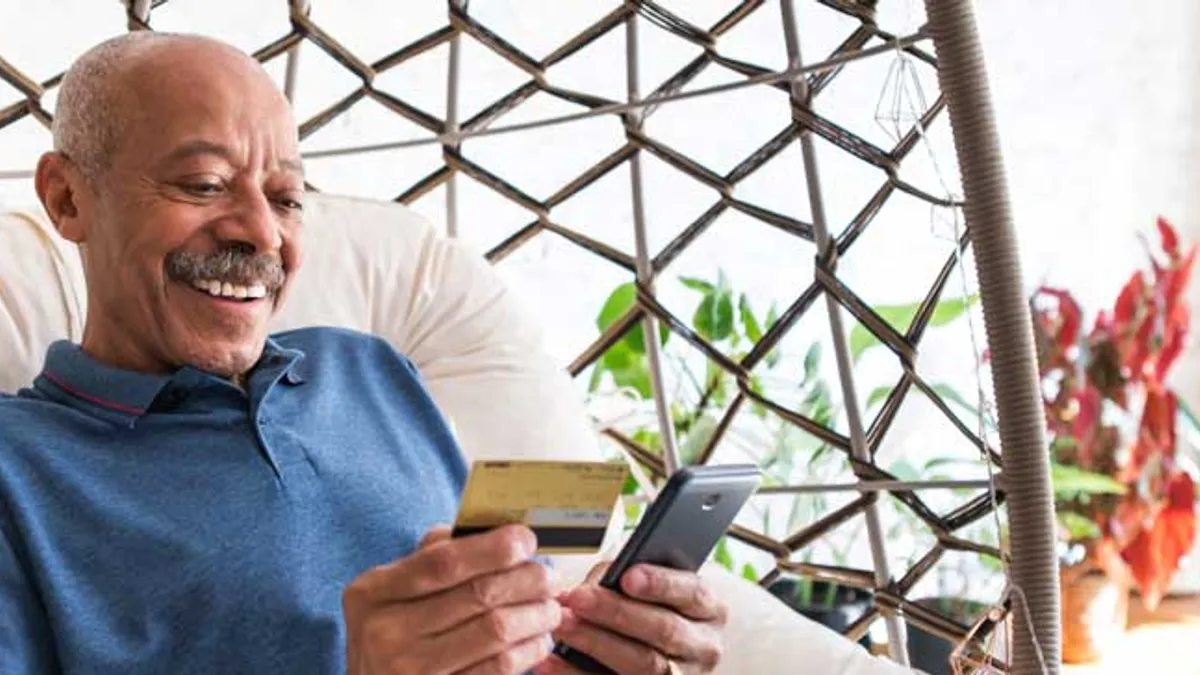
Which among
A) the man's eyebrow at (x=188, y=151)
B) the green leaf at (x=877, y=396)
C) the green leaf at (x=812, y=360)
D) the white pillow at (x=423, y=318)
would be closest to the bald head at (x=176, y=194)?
the man's eyebrow at (x=188, y=151)

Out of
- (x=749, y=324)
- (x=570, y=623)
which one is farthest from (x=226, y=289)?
(x=749, y=324)

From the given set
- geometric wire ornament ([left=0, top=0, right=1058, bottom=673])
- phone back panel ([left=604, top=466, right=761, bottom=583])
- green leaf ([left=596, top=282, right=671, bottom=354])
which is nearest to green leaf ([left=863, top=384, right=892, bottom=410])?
green leaf ([left=596, top=282, right=671, bottom=354])

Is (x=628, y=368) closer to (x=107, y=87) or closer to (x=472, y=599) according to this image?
(x=107, y=87)

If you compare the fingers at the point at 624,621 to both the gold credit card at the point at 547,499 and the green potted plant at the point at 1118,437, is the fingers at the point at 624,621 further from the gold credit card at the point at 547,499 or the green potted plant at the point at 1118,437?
the green potted plant at the point at 1118,437

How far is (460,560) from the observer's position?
112cm

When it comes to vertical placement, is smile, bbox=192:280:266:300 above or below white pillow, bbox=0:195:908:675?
above

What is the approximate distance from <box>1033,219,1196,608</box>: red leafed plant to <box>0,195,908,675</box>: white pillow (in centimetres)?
147

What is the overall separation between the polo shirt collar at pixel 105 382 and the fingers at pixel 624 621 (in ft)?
1.45

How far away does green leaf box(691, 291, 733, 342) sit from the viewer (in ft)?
7.45

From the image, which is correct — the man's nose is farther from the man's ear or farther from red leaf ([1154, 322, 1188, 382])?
red leaf ([1154, 322, 1188, 382])

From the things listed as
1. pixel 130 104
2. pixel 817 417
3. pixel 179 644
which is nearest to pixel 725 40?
pixel 817 417

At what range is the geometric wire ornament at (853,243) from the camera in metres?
1.49

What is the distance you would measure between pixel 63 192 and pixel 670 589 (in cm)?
69

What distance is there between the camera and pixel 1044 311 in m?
3.02
